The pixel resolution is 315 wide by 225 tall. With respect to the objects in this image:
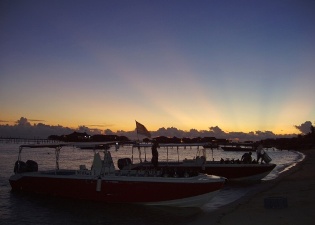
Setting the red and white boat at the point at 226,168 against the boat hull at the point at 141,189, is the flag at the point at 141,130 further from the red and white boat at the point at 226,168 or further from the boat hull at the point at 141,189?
the red and white boat at the point at 226,168

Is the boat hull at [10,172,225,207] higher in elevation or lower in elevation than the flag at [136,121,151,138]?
lower

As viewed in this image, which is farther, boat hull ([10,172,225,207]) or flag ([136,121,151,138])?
flag ([136,121,151,138])

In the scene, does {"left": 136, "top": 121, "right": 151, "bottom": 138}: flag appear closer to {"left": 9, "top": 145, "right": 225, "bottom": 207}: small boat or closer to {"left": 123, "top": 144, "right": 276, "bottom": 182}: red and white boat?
{"left": 9, "top": 145, "right": 225, "bottom": 207}: small boat

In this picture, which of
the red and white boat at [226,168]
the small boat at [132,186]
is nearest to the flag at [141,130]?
the small boat at [132,186]

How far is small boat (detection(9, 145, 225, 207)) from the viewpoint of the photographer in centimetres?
1720

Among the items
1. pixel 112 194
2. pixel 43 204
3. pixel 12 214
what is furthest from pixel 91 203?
pixel 12 214

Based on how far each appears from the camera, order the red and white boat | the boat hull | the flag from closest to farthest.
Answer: the boat hull, the flag, the red and white boat

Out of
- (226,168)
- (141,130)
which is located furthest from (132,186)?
(226,168)

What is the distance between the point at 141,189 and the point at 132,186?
1.76 ft

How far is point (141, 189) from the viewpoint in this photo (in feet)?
58.9

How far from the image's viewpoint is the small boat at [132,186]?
1720cm

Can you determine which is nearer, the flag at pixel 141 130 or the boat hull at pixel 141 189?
the boat hull at pixel 141 189

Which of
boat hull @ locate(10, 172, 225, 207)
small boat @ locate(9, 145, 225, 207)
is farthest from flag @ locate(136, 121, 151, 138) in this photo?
boat hull @ locate(10, 172, 225, 207)

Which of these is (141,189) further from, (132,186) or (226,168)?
(226,168)
